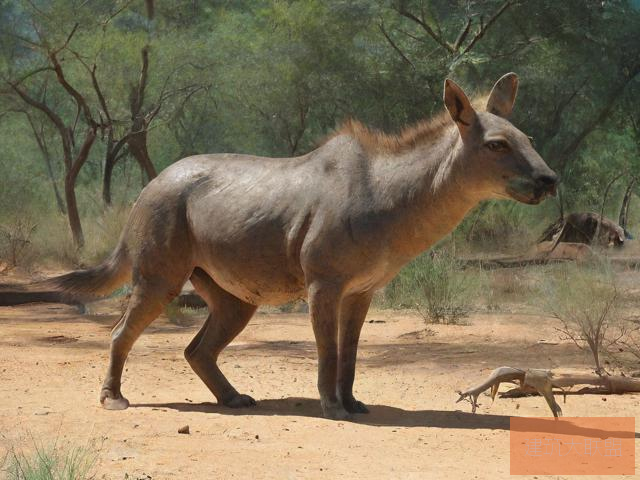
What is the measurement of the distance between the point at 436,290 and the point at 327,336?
6.52 metres

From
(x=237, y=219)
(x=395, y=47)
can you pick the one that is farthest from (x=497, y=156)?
(x=395, y=47)

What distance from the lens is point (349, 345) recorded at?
768 centimetres

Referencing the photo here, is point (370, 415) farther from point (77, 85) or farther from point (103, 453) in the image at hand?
point (77, 85)

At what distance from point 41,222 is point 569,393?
66.0ft

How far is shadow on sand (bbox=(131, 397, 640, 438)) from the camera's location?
7123 millimetres

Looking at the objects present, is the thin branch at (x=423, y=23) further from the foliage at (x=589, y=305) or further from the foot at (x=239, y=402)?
the foot at (x=239, y=402)

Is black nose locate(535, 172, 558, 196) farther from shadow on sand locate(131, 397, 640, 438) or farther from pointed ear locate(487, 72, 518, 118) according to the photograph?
shadow on sand locate(131, 397, 640, 438)

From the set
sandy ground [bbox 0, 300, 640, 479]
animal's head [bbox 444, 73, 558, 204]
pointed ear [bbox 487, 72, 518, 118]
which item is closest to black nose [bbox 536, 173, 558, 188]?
animal's head [bbox 444, 73, 558, 204]

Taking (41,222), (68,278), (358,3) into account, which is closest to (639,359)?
(68,278)

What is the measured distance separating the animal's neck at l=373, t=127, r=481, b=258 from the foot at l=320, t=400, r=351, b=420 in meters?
1.20

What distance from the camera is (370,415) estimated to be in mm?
7617

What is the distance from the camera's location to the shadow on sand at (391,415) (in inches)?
280

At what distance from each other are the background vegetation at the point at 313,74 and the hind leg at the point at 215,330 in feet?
36.7

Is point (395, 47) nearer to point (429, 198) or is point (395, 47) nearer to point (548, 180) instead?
point (429, 198)
